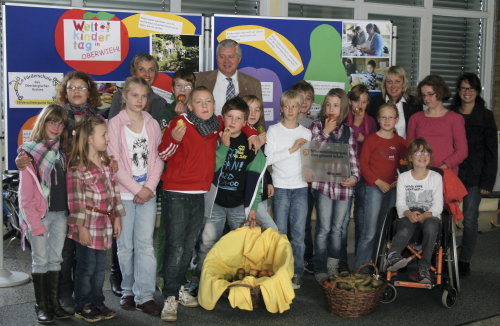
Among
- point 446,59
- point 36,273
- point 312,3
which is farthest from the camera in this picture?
point 446,59

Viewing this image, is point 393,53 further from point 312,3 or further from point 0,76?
point 0,76

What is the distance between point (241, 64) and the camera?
4.80 m

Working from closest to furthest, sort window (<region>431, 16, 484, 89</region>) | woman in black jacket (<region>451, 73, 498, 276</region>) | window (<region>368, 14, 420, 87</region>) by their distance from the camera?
woman in black jacket (<region>451, 73, 498, 276</region>) < window (<region>368, 14, 420, 87</region>) < window (<region>431, 16, 484, 89</region>)

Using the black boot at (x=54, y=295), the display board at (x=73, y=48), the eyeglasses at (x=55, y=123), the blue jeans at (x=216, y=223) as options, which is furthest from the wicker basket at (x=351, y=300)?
the display board at (x=73, y=48)

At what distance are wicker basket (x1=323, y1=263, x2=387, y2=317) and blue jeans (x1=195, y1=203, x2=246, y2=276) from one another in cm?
67

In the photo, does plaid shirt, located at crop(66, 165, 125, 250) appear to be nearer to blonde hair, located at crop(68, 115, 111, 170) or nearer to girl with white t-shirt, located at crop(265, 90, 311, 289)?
blonde hair, located at crop(68, 115, 111, 170)

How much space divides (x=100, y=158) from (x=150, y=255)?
63 centimetres

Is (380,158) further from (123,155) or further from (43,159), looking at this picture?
(43,159)

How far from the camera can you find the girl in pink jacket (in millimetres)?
3258

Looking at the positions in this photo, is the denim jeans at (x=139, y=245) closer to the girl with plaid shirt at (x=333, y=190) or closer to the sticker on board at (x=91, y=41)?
the girl with plaid shirt at (x=333, y=190)

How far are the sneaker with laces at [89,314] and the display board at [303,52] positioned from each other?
2207 mm

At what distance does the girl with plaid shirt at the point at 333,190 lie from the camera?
389 cm

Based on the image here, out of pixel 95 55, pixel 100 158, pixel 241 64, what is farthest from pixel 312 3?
pixel 100 158

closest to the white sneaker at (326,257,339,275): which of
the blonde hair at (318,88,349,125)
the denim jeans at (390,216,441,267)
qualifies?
the denim jeans at (390,216,441,267)
